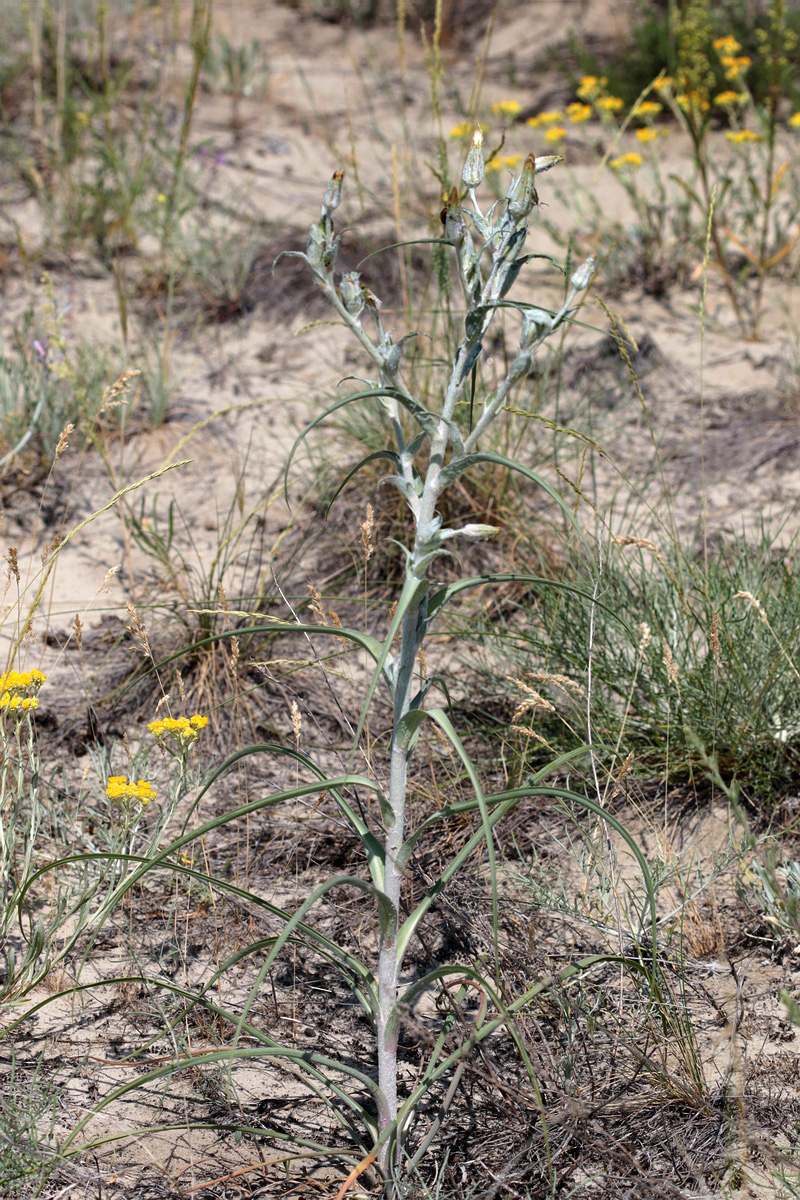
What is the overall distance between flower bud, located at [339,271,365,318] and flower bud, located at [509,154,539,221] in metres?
0.20

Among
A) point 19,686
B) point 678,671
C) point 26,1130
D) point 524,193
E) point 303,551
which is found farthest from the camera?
point 303,551

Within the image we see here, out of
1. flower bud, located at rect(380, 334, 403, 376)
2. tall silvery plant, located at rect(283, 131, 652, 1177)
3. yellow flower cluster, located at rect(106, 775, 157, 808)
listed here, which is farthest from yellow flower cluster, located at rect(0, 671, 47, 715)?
flower bud, located at rect(380, 334, 403, 376)

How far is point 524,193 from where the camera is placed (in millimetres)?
1215

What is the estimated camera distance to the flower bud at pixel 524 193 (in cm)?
120

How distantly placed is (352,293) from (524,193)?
0.23 meters

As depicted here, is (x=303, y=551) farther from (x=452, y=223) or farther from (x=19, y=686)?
(x=452, y=223)

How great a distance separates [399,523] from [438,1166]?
1682 millimetres

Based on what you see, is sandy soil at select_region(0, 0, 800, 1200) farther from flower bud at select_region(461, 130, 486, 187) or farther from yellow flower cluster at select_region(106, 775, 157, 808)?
flower bud at select_region(461, 130, 486, 187)

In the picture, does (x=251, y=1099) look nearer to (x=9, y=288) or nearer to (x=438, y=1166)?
(x=438, y=1166)

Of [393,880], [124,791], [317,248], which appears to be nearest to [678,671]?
[393,880]

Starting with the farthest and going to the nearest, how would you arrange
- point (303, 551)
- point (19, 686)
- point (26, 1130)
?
point (303, 551) < point (19, 686) < point (26, 1130)

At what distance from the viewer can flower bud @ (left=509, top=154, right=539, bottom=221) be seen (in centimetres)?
120

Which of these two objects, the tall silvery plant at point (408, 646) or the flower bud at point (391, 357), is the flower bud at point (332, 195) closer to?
the tall silvery plant at point (408, 646)

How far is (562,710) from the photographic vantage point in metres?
2.35
